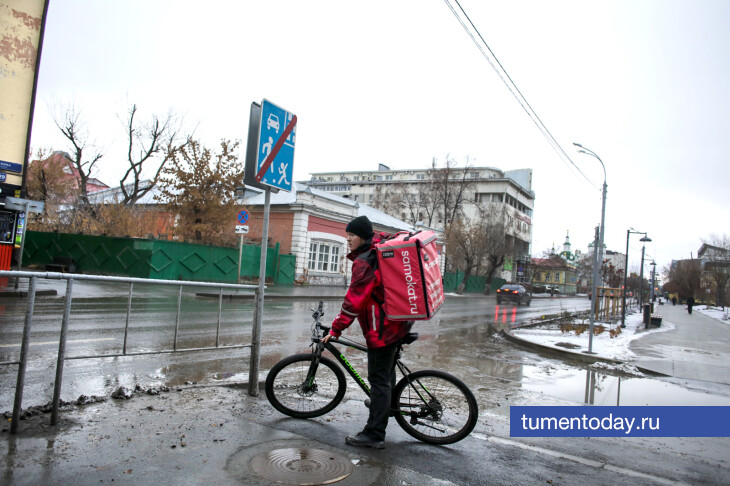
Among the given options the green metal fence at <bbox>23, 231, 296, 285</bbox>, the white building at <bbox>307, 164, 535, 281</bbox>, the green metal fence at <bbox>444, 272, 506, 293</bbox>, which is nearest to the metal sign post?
the green metal fence at <bbox>23, 231, 296, 285</bbox>

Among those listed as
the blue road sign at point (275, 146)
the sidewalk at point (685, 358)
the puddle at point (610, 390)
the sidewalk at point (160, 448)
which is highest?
the blue road sign at point (275, 146)

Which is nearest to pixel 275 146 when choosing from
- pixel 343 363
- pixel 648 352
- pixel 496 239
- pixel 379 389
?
pixel 343 363

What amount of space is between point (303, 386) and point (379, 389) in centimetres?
94

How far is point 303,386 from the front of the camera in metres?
4.69

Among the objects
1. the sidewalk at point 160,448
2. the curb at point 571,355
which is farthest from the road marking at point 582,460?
the curb at point 571,355

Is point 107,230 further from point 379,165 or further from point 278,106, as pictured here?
point 379,165

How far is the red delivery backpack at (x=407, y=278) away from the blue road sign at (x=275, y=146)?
198 centimetres

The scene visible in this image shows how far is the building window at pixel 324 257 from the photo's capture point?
32.5 metres

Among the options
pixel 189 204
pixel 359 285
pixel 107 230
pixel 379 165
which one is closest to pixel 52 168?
pixel 107 230

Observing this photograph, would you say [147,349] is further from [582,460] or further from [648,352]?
[648,352]

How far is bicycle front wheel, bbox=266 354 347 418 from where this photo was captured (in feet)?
15.3

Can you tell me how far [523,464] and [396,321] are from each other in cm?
157

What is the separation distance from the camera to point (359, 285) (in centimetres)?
402

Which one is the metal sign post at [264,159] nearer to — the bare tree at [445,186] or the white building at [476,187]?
the bare tree at [445,186]
